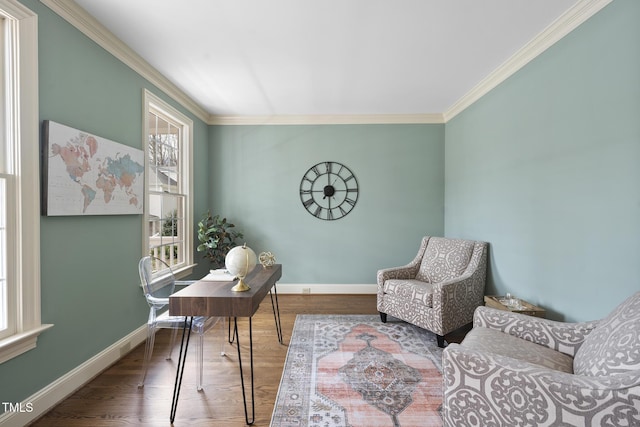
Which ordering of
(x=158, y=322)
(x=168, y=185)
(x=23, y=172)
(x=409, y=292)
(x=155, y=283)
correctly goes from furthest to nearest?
(x=168, y=185)
(x=409, y=292)
(x=155, y=283)
(x=158, y=322)
(x=23, y=172)

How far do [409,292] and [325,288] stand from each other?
5.24ft

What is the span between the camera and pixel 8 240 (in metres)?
1.53

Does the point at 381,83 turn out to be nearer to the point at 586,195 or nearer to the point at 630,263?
the point at 586,195

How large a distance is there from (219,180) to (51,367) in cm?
280

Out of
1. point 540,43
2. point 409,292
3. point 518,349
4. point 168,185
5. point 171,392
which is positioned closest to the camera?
point 518,349

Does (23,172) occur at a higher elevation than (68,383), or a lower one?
higher

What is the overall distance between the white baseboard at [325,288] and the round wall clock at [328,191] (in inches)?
38.9

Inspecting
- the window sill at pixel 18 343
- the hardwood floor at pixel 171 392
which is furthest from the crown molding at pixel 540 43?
the window sill at pixel 18 343

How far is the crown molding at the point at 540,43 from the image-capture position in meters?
1.80

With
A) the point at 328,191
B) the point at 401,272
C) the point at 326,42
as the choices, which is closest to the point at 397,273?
the point at 401,272

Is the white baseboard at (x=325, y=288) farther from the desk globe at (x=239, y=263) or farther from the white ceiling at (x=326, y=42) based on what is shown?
the white ceiling at (x=326, y=42)

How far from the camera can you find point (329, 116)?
405cm

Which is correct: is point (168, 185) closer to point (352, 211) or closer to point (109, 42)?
point (109, 42)

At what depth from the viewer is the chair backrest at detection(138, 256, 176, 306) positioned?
2037 mm
